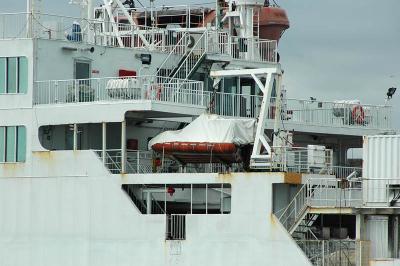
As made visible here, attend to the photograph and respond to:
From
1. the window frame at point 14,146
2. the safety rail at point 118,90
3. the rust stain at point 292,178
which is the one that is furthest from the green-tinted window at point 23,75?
the rust stain at point 292,178

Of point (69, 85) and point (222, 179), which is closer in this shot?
point (222, 179)

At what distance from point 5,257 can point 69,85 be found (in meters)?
5.54

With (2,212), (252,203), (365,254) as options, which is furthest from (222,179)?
(2,212)

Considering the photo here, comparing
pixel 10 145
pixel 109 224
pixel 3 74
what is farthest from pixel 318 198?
pixel 3 74

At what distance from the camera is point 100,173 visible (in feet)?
163

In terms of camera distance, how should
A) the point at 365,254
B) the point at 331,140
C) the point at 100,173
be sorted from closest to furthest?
the point at 365,254 < the point at 100,173 < the point at 331,140

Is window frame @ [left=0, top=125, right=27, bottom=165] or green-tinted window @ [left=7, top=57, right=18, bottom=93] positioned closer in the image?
window frame @ [left=0, top=125, right=27, bottom=165]

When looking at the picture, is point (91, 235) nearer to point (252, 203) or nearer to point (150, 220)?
point (150, 220)

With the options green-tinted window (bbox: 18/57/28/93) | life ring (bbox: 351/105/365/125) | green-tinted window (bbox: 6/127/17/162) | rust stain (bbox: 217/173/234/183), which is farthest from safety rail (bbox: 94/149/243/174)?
life ring (bbox: 351/105/365/125)

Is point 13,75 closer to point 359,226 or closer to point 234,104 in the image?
point 234,104

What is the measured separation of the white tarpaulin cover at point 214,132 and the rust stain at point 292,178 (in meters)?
2.19

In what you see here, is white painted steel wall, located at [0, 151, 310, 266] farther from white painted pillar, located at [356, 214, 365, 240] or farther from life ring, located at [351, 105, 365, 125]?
life ring, located at [351, 105, 365, 125]

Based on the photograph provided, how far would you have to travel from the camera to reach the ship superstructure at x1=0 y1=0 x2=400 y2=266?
47125mm

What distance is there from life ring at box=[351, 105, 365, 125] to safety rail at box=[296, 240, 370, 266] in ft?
29.5
